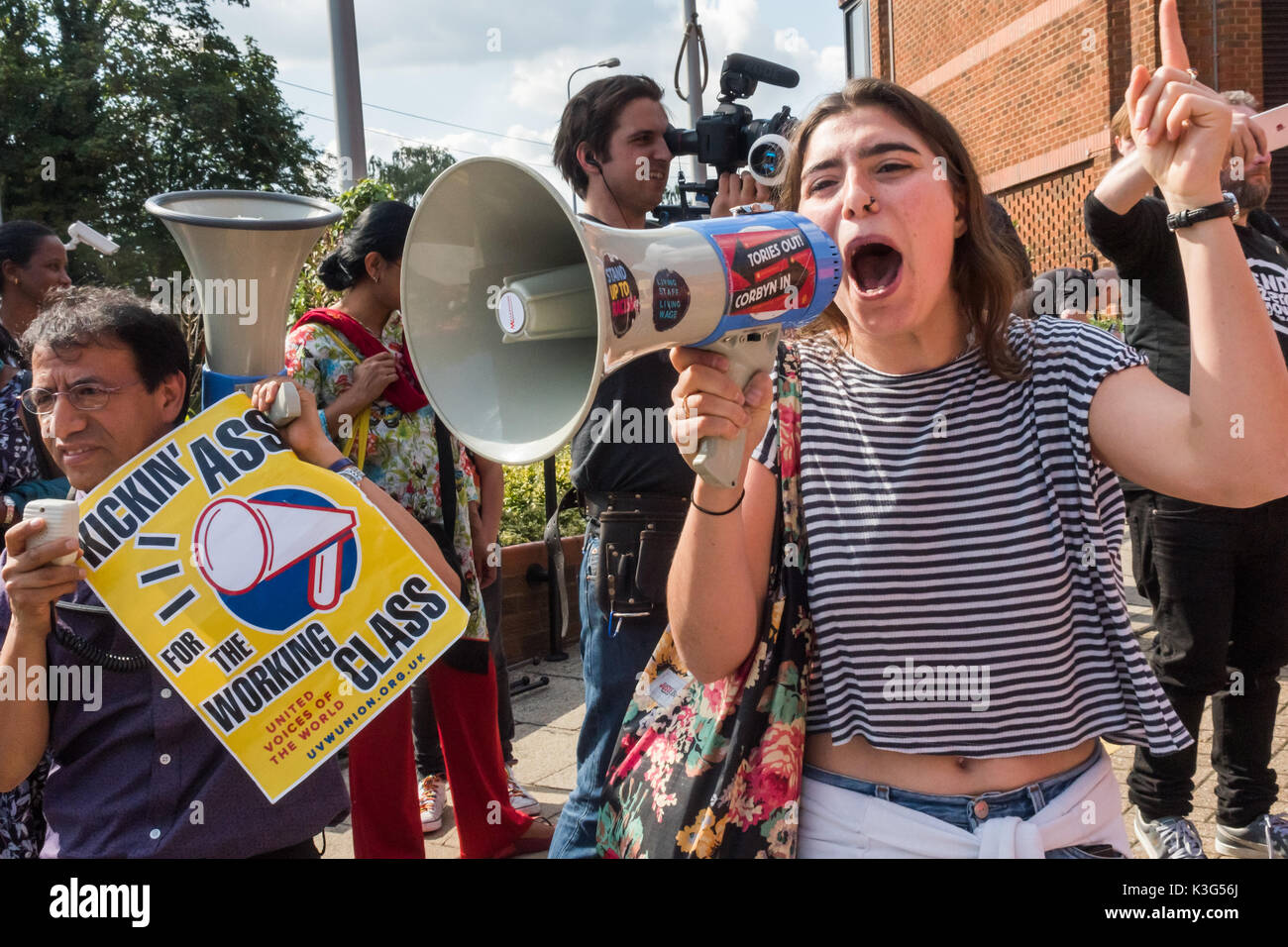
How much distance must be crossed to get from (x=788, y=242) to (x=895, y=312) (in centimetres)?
21

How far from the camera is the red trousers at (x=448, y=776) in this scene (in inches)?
126

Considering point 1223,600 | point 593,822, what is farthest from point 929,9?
point 593,822

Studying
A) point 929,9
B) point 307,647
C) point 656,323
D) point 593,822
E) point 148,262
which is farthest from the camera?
point 148,262

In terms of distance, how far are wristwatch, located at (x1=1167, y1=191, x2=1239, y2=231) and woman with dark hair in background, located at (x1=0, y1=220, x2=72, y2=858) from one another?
80.8 inches

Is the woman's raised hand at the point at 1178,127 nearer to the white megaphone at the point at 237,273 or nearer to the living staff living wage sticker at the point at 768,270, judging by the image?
the living staff living wage sticker at the point at 768,270

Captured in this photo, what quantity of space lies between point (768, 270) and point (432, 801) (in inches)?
124

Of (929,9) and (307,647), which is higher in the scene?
(929,9)

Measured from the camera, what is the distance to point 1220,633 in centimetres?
320

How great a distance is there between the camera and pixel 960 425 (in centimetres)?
159

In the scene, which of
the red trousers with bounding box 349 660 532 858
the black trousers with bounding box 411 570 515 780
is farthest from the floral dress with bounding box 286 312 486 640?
the black trousers with bounding box 411 570 515 780

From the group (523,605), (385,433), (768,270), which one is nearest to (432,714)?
(385,433)

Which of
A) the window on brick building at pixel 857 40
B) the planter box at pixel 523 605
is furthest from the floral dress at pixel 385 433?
the window on brick building at pixel 857 40

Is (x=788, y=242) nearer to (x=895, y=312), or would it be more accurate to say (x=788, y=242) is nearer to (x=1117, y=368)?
(x=895, y=312)

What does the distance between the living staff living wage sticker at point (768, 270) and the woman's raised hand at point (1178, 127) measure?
443mm
